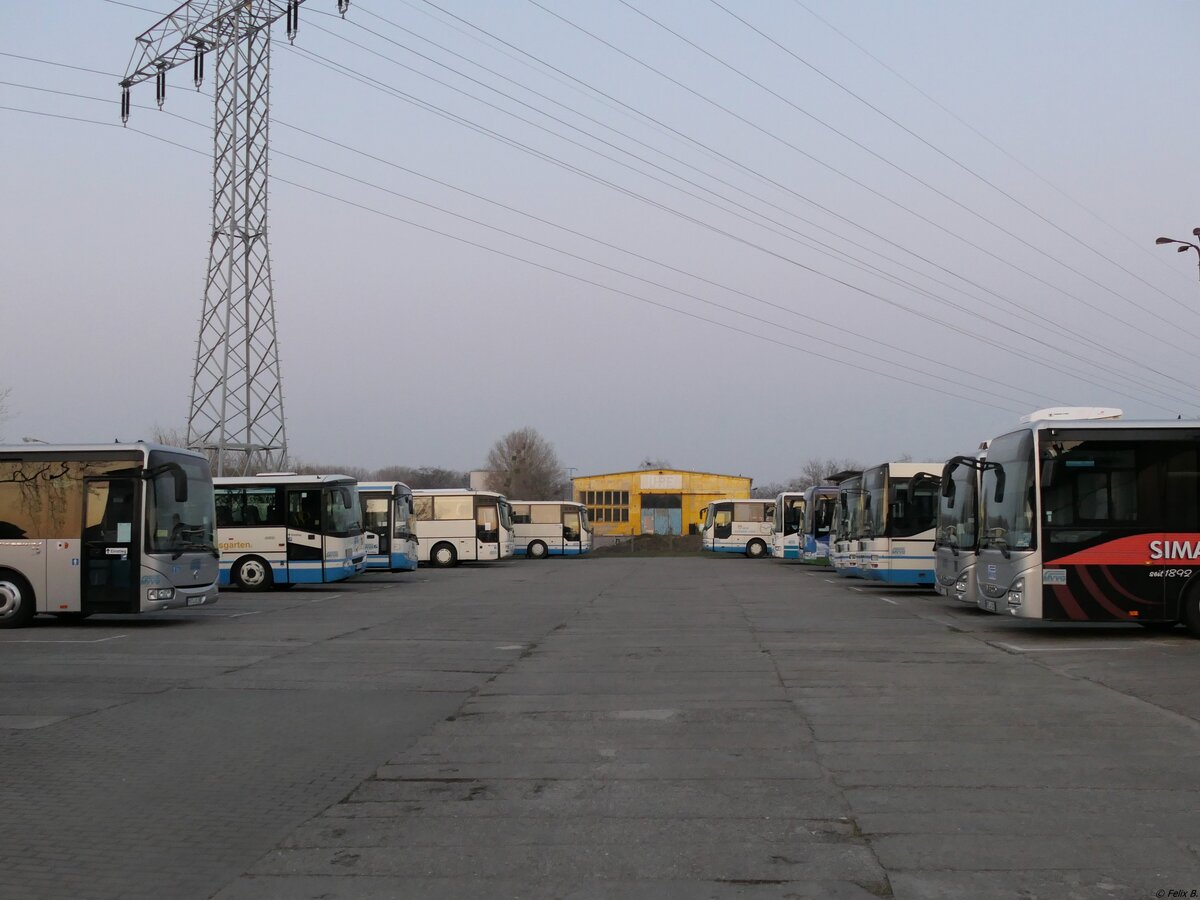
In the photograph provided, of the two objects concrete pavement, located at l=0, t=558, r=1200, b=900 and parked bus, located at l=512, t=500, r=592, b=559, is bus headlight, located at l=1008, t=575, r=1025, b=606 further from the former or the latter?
parked bus, located at l=512, t=500, r=592, b=559

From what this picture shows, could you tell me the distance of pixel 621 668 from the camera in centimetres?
1347

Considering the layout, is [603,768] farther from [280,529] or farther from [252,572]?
[252,572]

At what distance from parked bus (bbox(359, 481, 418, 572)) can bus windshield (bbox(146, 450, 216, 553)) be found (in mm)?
15300

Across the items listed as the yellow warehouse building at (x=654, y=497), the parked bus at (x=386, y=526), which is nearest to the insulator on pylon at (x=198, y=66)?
the parked bus at (x=386, y=526)

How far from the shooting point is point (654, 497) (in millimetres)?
104250

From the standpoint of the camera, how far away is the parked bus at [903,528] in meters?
27.8

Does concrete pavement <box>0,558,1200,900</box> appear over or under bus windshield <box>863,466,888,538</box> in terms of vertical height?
under

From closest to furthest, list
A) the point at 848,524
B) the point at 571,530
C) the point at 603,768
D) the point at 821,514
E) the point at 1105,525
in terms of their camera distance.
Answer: the point at 603,768, the point at 1105,525, the point at 848,524, the point at 821,514, the point at 571,530

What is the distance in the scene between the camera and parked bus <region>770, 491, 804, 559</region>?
5044 cm

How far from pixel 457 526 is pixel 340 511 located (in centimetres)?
1697

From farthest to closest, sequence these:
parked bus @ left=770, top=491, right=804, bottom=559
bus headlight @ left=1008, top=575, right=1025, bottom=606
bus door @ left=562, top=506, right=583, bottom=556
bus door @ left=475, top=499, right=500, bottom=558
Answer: bus door @ left=562, top=506, right=583, bottom=556, parked bus @ left=770, top=491, right=804, bottom=559, bus door @ left=475, top=499, right=500, bottom=558, bus headlight @ left=1008, top=575, right=1025, bottom=606

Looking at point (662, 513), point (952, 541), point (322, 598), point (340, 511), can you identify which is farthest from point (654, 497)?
point (952, 541)

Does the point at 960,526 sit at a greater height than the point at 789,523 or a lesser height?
greater

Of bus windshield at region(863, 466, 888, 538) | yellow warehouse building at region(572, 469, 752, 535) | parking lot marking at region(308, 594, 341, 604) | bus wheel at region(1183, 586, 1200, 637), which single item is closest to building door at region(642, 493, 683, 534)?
yellow warehouse building at region(572, 469, 752, 535)
